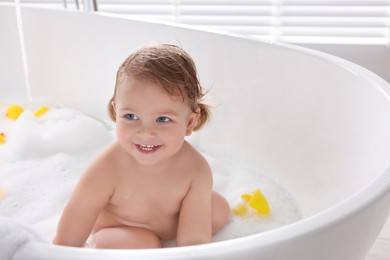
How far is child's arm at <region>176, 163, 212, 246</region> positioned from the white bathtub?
286 millimetres

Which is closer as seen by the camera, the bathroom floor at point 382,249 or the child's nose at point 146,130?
the child's nose at point 146,130

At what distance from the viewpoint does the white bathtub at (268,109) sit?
2.76 feet

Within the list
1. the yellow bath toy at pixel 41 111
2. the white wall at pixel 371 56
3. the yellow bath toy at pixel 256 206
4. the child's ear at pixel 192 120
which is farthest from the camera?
the white wall at pixel 371 56

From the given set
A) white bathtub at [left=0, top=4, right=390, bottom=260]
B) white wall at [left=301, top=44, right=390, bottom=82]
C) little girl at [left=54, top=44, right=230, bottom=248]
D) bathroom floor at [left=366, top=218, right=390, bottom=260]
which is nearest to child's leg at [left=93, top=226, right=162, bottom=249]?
little girl at [left=54, top=44, right=230, bottom=248]

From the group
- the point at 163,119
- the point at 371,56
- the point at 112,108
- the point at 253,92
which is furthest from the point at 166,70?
the point at 371,56

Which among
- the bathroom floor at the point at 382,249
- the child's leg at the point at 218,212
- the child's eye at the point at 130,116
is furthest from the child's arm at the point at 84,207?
the bathroom floor at the point at 382,249

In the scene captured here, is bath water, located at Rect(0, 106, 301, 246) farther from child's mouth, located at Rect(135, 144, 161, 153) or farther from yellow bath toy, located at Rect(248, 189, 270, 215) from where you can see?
child's mouth, located at Rect(135, 144, 161, 153)

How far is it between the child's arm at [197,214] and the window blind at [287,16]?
1.45 metres

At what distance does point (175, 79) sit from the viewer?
1.25m

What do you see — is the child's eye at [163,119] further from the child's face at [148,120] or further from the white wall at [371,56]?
the white wall at [371,56]

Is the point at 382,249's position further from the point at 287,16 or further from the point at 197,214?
the point at 287,16

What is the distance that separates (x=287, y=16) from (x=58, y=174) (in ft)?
4.55

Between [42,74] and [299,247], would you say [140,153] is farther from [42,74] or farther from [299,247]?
[42,74]

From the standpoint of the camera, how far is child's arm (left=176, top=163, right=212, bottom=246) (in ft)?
4.21
